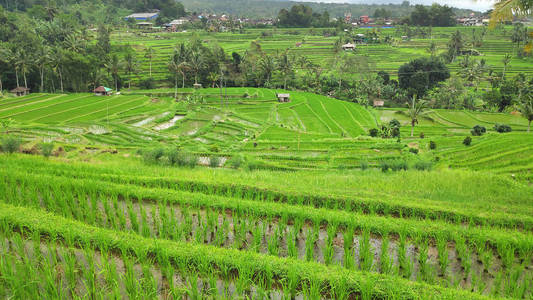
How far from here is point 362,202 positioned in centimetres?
794

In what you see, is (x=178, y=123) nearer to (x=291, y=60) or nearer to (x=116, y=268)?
(x=116, y=268)

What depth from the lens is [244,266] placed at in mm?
5043

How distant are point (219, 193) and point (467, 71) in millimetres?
41926

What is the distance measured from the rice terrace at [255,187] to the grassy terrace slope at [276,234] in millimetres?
38

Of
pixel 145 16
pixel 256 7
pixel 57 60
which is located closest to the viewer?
pixel 57 60

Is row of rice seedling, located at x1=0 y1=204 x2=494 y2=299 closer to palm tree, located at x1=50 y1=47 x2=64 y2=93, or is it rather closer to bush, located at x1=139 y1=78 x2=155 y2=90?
palm tree, located at x1=50 y1=47 x2=64 y2=93

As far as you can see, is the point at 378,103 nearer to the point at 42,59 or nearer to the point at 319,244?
the point at 319,244

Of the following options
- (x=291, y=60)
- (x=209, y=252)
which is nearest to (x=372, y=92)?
(x=291, y=60)

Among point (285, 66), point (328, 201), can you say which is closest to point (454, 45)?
point (285, 66)

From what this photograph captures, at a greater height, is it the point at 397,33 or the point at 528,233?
the point at 397,33

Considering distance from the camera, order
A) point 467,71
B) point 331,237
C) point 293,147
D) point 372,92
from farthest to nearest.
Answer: point 467,71 < point 372,92 < point 293,147 < point 331,237

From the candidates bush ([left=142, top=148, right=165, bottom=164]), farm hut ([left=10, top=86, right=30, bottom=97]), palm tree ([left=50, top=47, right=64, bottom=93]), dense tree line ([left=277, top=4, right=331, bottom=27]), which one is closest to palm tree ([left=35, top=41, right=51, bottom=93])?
palm tree ([left=50, top=47, right=64, bottom=93])

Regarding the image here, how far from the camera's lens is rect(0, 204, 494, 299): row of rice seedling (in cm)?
472

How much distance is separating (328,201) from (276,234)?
238cm
